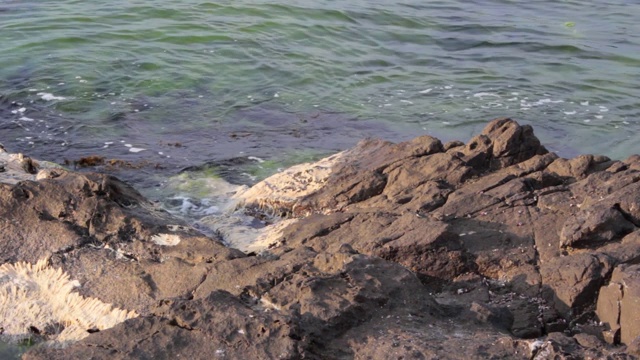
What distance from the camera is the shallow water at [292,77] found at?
10.7 m

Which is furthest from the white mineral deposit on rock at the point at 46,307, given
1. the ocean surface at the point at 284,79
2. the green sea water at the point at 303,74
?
the green sea water at the point at 303,74

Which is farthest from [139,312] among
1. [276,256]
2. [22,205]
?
[22,205]

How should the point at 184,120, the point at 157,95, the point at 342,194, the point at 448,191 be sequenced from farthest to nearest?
the point at 157,95
the point at 184,120
the point at 342,194
the point at 448,191

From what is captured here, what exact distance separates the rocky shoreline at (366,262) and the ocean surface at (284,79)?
1742mm

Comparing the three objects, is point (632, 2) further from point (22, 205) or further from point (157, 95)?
point (22, 205)

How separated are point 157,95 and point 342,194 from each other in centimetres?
547

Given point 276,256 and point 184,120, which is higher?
point 276,256

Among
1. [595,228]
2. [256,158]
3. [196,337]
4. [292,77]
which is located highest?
[595,228]

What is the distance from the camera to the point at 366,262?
5.49m

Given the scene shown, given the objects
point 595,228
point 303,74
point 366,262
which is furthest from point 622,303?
point 303,74

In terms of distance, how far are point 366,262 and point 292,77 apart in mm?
8108

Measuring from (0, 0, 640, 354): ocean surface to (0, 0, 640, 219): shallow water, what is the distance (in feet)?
0.11

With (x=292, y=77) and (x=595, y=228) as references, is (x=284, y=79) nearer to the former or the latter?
(x=292, y=77)

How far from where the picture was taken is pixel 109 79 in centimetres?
1280
